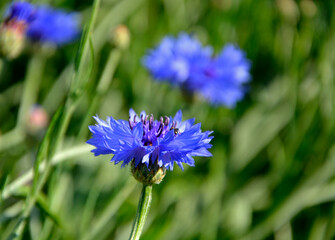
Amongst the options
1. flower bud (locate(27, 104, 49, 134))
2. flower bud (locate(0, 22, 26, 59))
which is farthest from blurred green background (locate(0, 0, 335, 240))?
flower bud (locate(0, 22, 26, 59))

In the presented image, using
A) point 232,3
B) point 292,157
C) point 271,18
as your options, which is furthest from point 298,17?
point 292,157

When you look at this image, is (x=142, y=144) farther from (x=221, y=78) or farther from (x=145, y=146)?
(x=221, y=78)

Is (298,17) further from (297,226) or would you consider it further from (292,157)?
(297,226)

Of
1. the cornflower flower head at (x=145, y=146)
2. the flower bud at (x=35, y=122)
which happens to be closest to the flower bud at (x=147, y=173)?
the cornflower flower head at (x=145, y=146)

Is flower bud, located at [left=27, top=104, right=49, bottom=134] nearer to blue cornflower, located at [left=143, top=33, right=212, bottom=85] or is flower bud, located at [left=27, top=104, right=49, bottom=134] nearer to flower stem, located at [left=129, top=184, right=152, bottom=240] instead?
blue cornflower, located at [left=143, top=33, right=212, bottom=85]

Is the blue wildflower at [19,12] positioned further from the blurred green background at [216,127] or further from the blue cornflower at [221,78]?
the blue cornflower at [221,78]
